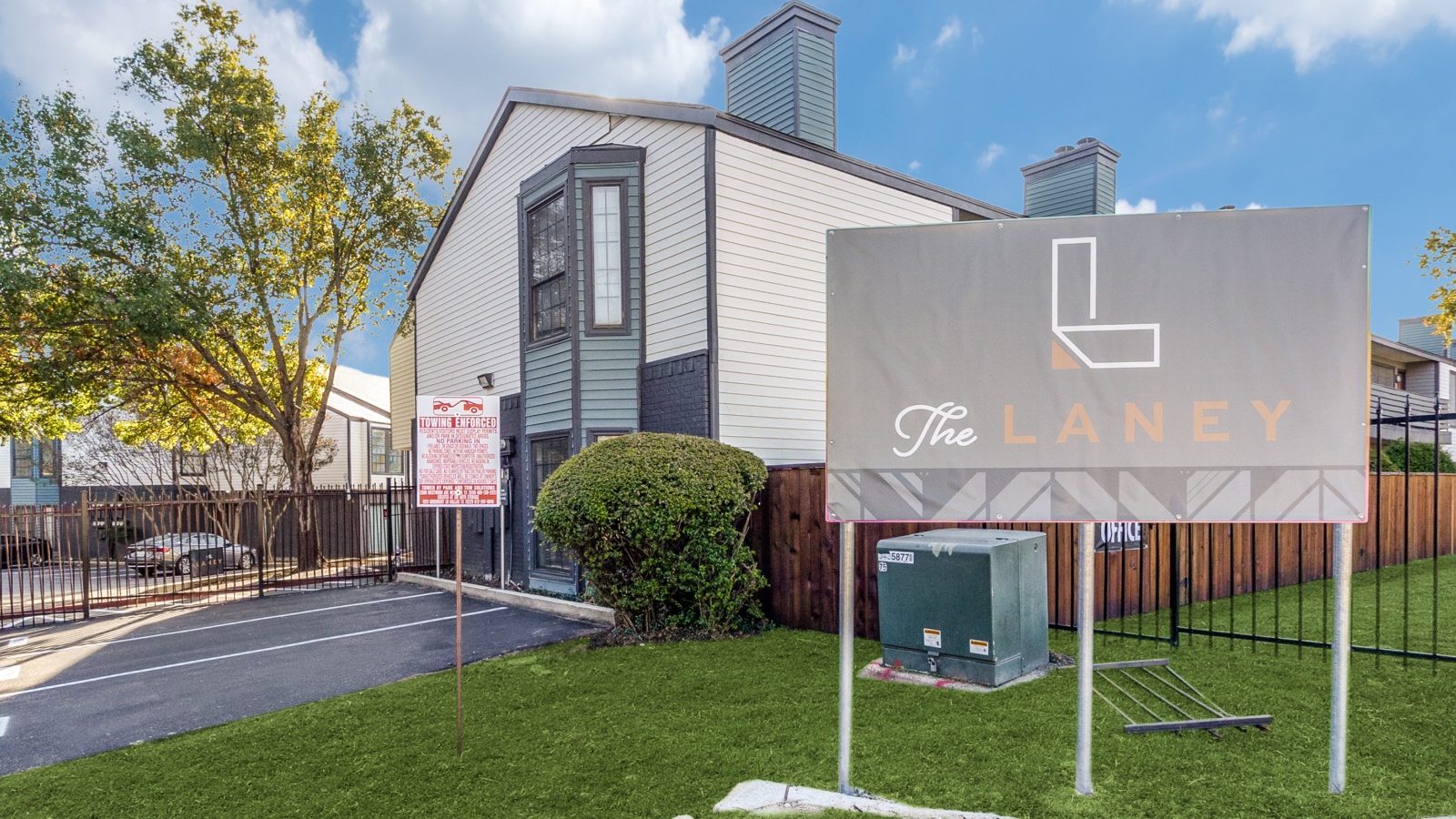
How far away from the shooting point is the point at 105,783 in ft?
16.5

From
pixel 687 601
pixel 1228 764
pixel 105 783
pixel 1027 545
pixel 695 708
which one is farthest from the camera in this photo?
pixel 687 601

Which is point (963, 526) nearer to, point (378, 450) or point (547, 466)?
point (547, 466)

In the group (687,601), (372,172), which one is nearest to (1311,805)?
(687,601)

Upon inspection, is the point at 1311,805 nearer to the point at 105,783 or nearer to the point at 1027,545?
the point at 1027,545

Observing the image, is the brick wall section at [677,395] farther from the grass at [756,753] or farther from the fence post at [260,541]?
the fence post at [260,541]

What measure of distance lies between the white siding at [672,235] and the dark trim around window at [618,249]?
272mm

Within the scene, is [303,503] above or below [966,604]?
below

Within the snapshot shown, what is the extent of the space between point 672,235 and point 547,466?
4.22 m

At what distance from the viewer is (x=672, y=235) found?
1107 centimetres

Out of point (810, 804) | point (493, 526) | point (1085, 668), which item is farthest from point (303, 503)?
point (1085, 668)

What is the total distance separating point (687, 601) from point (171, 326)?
13.9m

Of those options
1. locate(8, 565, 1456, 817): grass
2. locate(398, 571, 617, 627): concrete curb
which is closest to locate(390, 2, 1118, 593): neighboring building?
locate(398, 571, 617, 627): concrete curb

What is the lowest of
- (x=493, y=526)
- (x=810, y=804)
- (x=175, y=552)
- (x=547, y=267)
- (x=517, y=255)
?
(x=175, y=552)

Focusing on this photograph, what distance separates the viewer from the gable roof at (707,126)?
10.7 meters
